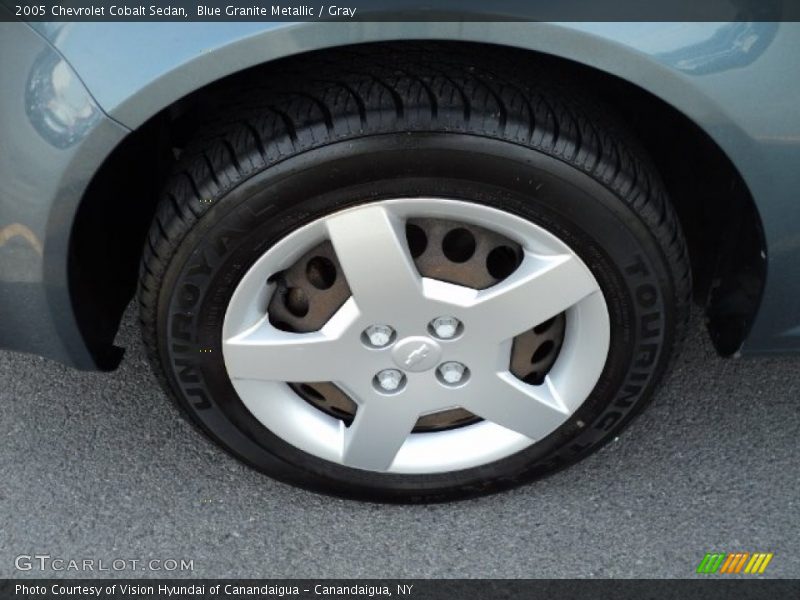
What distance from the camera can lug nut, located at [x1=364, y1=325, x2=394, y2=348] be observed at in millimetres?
1667

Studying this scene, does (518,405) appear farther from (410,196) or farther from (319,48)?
(319,48)

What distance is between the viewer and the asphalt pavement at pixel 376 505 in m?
1.87

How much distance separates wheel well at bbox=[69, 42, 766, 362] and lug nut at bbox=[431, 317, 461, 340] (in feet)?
1.49

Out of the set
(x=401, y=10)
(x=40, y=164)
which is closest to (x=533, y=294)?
(x=401, y=10)

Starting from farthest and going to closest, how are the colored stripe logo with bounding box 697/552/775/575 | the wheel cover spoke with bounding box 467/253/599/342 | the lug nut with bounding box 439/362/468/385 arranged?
the colored stripe logo with bounding box 697/552/775/575 → the lug nut with bounding box 439/362/468/385 → the wheel cover spoke with bounding box 467/253/599/342

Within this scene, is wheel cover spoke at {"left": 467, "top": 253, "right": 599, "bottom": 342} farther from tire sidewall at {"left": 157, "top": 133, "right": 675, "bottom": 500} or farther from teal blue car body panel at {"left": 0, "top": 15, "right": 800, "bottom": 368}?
teal blue car body panel at {"left": 0, "top": 15, "right": 800, "bottom": 368}

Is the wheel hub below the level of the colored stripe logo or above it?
above

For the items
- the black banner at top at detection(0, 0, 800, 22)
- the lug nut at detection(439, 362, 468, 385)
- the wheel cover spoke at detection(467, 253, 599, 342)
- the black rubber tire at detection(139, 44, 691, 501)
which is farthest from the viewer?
the lug nut at detection(439, 362, 468, 385)

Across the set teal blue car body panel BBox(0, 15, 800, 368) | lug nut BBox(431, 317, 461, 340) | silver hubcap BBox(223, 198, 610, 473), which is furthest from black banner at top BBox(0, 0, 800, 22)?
lug nut BBox(431, 317, 461, 340)

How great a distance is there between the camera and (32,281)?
1607 millimetres

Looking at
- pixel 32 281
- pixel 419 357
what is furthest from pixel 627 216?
pixel 32 281

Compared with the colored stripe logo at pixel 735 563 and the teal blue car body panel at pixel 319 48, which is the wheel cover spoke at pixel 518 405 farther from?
the teal blue car body panel at pixel 319 48

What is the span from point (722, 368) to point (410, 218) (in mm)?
984
